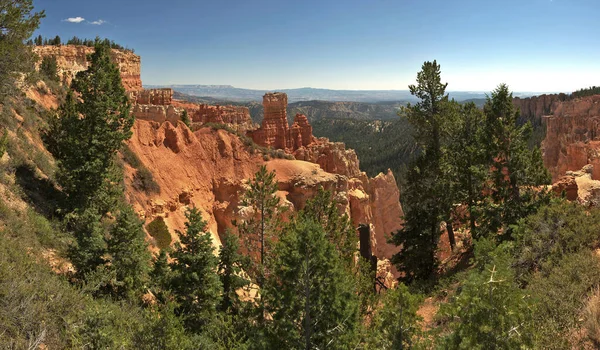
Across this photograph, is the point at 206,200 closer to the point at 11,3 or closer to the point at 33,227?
the point at 33,227

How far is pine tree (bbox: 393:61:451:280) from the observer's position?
17.8 metres

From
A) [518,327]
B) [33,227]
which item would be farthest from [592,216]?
[33,227]

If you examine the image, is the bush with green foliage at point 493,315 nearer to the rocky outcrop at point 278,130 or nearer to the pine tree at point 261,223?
the pine tree at point 261,223

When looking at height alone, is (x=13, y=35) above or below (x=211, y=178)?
above

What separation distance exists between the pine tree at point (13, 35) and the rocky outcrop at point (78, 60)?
14.8m

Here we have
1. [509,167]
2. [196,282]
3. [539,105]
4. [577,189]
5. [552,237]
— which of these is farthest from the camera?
[539,105]

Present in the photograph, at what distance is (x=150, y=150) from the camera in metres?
Result: 28.8

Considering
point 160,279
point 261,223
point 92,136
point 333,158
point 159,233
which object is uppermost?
point 92,136

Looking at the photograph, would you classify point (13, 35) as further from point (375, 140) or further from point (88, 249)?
point (375, 140)

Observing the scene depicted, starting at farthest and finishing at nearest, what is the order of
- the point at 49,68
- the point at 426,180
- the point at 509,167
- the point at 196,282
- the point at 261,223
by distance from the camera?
the point at 49,68, the point at 426,180, the point at 261,223, the point at 509,167, the point at 196,282

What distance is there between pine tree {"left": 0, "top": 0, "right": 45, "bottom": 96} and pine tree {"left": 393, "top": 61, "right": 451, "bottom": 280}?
17146mm

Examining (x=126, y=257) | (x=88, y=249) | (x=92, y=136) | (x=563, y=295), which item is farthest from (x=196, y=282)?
(x=563, y=295)

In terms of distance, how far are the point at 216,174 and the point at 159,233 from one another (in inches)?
342

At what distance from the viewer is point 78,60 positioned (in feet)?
123
